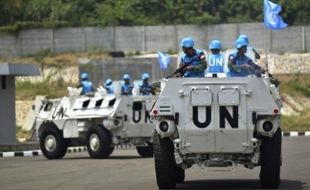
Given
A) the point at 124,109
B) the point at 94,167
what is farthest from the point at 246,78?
the point at 124,109

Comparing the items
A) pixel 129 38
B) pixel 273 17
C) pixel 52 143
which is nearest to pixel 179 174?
pixel 52 143

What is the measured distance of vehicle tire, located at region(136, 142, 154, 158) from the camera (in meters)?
25.5

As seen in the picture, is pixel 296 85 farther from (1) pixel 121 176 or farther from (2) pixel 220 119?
(2) pixel 220 119

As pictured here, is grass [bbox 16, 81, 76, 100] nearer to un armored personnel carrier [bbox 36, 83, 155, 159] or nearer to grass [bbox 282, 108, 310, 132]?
grass [bbox 282, 108, 310, 132]

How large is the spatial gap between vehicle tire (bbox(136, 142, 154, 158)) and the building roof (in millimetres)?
8623

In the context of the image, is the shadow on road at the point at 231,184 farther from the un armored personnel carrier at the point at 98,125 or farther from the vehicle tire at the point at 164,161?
the un armored personnel carrier at the point at 98,125

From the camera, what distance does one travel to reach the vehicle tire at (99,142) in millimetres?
24438

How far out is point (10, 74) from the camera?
32812mm

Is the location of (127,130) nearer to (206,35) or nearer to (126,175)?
(126,175)

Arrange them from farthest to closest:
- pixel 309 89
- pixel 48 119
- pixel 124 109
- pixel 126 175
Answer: pixel 309 89 < pixel 48 119 < pixel 124 109 < pixel 126 175

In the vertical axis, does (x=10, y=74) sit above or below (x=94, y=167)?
above

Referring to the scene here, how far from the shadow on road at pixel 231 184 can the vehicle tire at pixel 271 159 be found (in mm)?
347

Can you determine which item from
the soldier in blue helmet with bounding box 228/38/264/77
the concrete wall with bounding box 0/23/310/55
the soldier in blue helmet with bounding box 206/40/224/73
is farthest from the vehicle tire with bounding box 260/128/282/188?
the concrete wall with bounding box 0/23/310/55

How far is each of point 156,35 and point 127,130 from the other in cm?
3208
